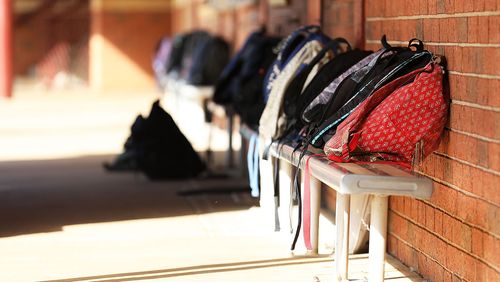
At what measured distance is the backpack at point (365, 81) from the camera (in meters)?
4.48

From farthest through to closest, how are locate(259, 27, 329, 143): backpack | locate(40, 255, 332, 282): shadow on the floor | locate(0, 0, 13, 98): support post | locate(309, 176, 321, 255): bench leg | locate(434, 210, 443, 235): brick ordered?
locate(0, 0, 13, 98): support post, locate(259, 27, 329, 143): backpack, locate(309, 176, 321, 255): bench leg, locate(40, 255, 332, 282): shadow on the floor, locate(434, 210, 443, 235): brick

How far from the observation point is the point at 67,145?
426 inches

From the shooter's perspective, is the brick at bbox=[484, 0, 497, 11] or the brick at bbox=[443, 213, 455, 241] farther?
the brick at bbox=[443, 213, 455, 241]

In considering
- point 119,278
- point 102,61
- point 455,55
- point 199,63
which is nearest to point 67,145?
point 199,63

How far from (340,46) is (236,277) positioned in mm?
1711

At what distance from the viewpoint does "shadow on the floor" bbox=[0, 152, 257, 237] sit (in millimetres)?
6484

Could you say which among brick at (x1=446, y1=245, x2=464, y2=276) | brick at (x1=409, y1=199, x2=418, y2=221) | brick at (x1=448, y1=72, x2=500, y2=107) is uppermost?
brick at (x1=448, y1=72, x2=500, y2=107)

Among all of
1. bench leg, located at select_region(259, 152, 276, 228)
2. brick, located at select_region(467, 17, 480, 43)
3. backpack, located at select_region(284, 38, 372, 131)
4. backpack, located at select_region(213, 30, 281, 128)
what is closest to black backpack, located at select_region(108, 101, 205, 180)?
backpack, located at select_region(213, 30, 281, 128)

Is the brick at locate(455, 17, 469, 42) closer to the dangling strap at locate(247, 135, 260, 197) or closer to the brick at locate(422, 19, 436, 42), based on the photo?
the brick at locate(422, 19, 436, 42)

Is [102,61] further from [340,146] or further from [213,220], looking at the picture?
[340,146]

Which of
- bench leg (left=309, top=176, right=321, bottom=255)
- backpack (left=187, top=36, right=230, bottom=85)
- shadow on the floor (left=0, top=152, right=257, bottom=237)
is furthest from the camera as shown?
backpack (left=187, top=36, right=230, bottom=85)

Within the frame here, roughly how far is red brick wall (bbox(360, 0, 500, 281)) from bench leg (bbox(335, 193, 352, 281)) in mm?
396

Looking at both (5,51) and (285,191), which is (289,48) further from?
(5,51)

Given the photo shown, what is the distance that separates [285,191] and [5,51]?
3.27 m
